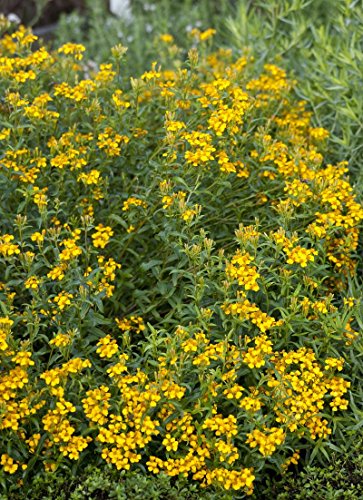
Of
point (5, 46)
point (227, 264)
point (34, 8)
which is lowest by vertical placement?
point (34, 8)

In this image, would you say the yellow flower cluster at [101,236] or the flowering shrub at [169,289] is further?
the yellow flower cluster at [101,236]

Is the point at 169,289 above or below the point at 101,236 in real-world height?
below

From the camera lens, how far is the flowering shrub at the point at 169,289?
8.66 ft

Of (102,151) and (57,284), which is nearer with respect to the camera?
(57,284)

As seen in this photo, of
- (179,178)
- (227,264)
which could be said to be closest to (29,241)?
(179,178)

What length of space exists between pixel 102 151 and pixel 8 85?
1.70 ft

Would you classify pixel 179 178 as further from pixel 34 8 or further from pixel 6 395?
pixel 34 8

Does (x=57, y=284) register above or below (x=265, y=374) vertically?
above

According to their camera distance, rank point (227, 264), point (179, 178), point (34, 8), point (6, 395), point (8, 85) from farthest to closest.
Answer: point (34, 8) < point (8, 85) < point (179, 178) < point (227, 264) < point (6, 395)

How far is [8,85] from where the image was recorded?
11.5ft

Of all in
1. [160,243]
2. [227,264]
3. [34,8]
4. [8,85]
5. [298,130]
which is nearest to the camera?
[227,264]

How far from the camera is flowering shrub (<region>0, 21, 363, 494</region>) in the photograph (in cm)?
264

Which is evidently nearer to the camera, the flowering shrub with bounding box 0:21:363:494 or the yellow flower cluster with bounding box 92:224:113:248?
the flowering shrub with bounding box 0:21:363:494

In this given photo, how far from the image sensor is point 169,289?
9.99 feet
